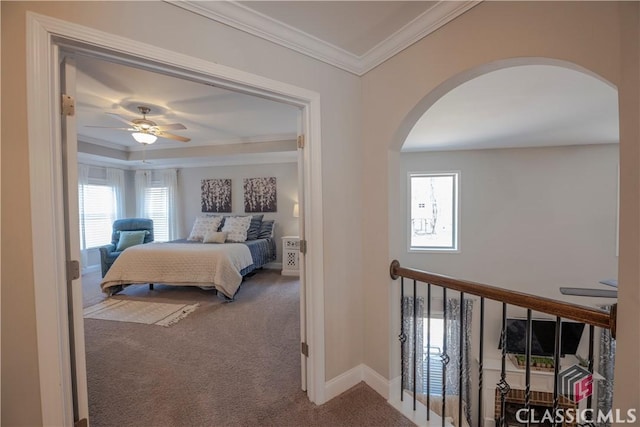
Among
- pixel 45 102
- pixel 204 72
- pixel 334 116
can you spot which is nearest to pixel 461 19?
pixel 334 116

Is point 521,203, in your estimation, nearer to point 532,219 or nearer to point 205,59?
point 532,219

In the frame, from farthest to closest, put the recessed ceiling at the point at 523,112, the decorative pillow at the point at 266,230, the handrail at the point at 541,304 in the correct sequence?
the decorative pillow at the point at 266,230
the recessed ceiling at the point at 523,112
the handrail at the point at 541,304

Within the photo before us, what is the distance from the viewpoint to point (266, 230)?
17.7ft

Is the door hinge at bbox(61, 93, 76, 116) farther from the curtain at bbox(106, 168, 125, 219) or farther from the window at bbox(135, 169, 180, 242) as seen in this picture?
the curtain at bbox(106, 168, 125, 219)

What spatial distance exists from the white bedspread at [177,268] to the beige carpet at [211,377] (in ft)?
1.46

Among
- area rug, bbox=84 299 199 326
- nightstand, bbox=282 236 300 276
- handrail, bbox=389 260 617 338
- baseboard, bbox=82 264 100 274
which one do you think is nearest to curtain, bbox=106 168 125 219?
baseboard, bbox=82 264 100 274

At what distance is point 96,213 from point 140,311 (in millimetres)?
3560

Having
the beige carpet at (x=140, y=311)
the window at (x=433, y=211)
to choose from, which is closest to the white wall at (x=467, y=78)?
the beige carpet at (x=140, y=311)

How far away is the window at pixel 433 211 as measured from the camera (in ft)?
16.5

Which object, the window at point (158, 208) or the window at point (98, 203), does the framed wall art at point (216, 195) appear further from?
the window at point (98, 203)

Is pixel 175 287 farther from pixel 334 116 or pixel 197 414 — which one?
pixel 334 116

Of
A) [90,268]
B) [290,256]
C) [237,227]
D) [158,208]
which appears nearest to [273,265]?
[290,256]

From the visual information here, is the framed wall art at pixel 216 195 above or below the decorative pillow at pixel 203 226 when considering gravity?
above

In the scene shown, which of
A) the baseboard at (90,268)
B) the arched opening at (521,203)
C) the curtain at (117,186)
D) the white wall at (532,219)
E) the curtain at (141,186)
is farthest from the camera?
the curtain at (141,186)
